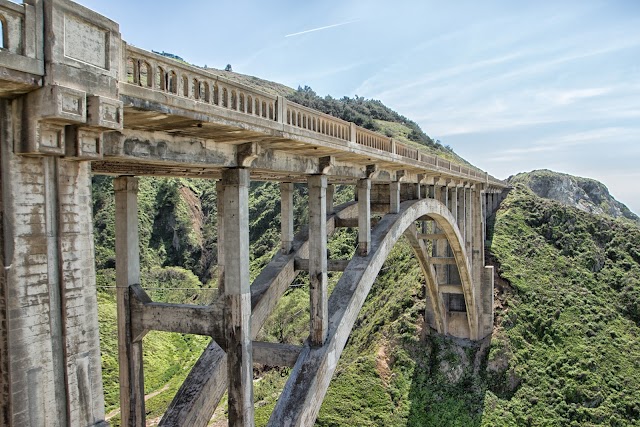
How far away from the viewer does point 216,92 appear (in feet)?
20.4

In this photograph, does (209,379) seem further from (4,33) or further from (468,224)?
(468,224)

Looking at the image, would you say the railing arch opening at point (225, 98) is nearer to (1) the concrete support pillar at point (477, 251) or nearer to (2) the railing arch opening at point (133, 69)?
(2) the railing arch opening at point (133, 69)

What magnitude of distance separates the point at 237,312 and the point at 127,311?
2.11m

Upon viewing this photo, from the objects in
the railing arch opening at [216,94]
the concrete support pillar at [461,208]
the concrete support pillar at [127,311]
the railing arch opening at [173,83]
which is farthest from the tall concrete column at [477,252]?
the railing arch opening at [173,83]

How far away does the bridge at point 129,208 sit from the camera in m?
4.06

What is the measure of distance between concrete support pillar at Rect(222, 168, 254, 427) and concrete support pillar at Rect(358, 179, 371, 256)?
5667mm

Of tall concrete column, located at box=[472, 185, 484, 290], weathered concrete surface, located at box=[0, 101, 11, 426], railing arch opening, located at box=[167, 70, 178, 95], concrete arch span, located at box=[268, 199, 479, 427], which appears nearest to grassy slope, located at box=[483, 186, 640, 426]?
tall concrete column, located at box=[472, 185, 484, 290]

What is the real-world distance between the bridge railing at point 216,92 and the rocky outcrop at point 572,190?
74.4m

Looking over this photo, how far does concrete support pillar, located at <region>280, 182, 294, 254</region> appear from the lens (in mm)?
12414

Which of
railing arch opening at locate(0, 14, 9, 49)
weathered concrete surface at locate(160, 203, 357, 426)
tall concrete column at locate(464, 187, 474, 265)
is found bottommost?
weathered concrete surface at locate(160, 203, 357, 426)

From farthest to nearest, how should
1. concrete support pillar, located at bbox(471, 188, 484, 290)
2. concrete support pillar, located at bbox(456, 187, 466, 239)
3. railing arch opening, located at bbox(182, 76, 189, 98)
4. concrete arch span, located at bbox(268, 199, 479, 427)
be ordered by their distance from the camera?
1. concrete support pillar, located at bbox(471, 188, 484, 290)
2. concrete support pillar, located at bbox(456, 187, 466, 239)
3. concrete arch span, located at bbox(268, 199, 479, 427)
4. railing arch opening, located at bbox(182, 76, 189, 98)

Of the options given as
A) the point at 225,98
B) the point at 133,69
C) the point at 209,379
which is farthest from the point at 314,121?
the point at 209,379

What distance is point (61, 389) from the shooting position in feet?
14.4

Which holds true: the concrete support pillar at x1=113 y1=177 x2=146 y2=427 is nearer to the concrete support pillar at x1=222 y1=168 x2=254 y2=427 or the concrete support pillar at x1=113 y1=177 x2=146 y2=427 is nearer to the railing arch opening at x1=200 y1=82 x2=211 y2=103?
the concrete support pillar at x1=222 y1=168 x2=254 y2=427
